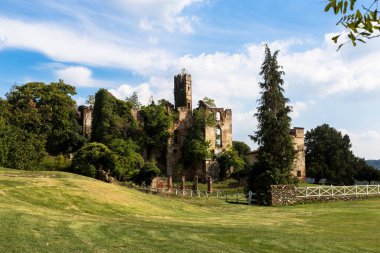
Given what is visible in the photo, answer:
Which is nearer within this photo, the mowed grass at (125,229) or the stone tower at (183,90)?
the mowed grass at (125,229)

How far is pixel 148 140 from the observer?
6222cm

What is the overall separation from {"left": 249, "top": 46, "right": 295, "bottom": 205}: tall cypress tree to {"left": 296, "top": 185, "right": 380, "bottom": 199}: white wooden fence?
163 centimetres

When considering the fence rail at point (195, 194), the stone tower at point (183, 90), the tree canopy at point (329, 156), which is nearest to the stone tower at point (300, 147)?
the tree canopy at point (329, 156)

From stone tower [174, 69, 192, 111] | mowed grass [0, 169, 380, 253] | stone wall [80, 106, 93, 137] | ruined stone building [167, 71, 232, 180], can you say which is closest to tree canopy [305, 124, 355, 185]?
ruined stone building [167, 71, 232, 180]

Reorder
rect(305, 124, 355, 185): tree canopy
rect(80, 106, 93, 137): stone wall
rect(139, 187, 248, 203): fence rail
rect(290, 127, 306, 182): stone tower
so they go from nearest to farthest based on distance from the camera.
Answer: rect(139, 187, 248, 203): fence rail, rect(80, 106, 93, 137): stone wall, rect(290, 127, 306, 182): stone tower, rect(305, 124, 355, 185): tree canopy

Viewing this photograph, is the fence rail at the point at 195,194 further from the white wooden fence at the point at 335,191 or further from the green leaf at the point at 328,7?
the green leaf at the point at 328,7

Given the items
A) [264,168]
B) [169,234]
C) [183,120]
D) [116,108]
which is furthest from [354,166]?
[169,234]

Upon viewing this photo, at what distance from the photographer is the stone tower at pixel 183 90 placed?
251 feet

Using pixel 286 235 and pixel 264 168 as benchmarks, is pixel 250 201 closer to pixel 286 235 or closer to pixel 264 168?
pixel 264 168

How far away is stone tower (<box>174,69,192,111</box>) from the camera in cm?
7656

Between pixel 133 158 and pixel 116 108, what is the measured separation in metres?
11.9

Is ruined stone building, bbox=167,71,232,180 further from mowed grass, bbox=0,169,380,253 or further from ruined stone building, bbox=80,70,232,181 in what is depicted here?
mowed grass, bbox=0,169,380,253

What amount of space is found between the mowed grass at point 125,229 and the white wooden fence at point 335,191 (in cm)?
1015

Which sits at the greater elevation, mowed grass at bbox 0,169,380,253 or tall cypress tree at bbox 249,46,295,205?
tall cypress tree at bbox 249,46,295,205
